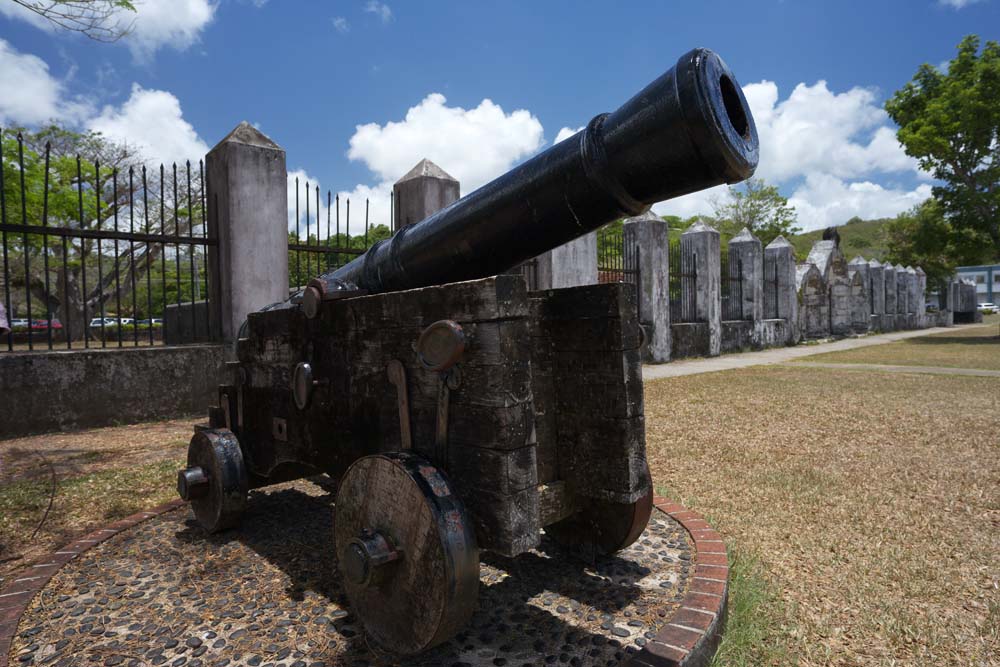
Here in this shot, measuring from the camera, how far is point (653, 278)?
12.5 m

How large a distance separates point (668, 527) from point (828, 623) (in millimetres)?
940

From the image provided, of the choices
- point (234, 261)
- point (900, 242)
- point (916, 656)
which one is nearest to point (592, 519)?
point (916, 656)

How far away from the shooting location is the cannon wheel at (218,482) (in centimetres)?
309

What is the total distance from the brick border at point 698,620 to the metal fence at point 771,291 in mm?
17323

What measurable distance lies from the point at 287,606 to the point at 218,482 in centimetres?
96

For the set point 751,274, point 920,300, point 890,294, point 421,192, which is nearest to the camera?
point 421,192

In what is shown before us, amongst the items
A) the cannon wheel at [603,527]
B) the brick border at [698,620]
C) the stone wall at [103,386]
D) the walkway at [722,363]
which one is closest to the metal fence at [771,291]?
the walkway at [722,363]

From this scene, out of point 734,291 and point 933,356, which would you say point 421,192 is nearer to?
point 734,291

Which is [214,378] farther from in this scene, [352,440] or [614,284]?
[614,284]

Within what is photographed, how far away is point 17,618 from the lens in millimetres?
2324

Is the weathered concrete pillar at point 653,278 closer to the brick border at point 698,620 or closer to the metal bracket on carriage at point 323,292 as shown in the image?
the brick border at point 698,620

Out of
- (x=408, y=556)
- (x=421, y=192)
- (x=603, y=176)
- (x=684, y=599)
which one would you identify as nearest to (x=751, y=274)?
(x=421, y=192)

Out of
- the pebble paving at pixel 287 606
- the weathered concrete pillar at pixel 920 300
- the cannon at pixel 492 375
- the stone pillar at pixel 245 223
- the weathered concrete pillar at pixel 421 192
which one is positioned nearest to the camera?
the cannon at pixel 492 375

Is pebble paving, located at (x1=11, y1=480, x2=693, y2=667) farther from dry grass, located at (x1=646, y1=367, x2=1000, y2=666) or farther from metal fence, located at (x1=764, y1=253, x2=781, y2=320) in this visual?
metal fence, located at (x1=764, y1=253, x2=781, y2=320)
